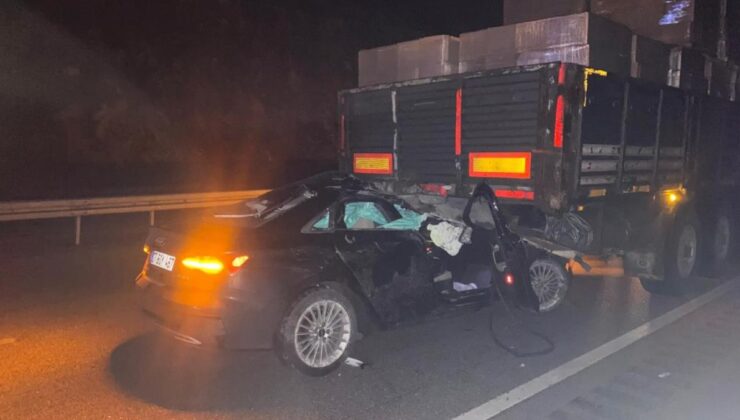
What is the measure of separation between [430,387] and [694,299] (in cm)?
418

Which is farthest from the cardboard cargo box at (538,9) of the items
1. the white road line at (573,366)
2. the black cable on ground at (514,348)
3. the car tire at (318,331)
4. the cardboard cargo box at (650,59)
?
the car tire at (318,331)

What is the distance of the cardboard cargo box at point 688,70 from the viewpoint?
6832 mm

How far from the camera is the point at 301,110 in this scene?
28.7 meters

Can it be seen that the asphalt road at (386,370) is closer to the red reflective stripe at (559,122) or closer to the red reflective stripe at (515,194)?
the red reflective stripe at (515,194)

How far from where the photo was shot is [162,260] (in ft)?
13.6

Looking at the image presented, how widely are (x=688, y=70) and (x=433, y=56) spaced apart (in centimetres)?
332

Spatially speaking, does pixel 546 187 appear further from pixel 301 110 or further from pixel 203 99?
pixel 301 110

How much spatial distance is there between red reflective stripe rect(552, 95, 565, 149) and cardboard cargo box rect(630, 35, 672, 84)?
6.06ft

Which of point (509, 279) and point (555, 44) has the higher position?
point (555, 44)

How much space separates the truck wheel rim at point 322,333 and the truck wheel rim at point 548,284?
2602mm

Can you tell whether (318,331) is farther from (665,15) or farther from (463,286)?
(665,15)

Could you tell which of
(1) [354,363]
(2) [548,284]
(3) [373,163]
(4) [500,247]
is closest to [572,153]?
(4) [500,247]

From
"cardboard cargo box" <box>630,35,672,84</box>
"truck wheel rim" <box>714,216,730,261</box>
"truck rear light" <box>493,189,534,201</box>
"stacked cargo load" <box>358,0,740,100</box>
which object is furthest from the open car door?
"truck wheel rim" <box>714,216,730,261</box>

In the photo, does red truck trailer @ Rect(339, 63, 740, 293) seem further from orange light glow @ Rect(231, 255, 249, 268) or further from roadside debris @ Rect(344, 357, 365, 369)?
A: orange light glow @ Rect(231, 255, 249, 268)
